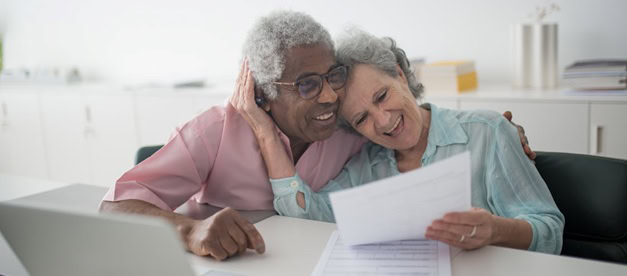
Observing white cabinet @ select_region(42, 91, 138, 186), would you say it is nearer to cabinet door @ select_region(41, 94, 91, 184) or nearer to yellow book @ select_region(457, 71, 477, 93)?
cabinet door @ select_region(41, 94, 91, 184)

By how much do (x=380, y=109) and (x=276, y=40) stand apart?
0.35 meters

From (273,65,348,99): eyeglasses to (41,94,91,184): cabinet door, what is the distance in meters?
2.89

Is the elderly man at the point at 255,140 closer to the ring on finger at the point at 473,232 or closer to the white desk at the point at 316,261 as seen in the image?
the white desk at the point at 316,261

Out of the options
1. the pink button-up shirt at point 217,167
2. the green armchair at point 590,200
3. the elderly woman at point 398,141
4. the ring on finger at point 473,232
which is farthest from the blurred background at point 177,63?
the ring on finger at point 473,232

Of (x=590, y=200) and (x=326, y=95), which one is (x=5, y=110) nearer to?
(x=326, y=95)

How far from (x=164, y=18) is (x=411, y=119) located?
2866 millimetres

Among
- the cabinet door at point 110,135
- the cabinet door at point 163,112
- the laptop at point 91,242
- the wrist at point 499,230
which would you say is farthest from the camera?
the cabinet door at point 110,135

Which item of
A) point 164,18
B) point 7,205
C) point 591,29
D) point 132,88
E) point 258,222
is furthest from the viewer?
point 164,18

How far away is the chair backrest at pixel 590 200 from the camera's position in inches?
61.1

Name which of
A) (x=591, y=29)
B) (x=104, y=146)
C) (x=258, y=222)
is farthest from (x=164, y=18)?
(x=258, y=222)

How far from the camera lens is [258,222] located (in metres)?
1.63

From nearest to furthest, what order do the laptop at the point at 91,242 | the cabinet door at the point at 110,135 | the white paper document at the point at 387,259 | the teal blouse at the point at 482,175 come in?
the laptop at the point at 91,242 → the white paper document at the point at 387,259 → the teal blouse at the point at 482,175 → the cabinet door at the point at 110,135

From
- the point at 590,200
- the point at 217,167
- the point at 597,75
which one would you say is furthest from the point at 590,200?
the point at 597,75

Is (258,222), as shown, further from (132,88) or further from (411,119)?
(132,88)
